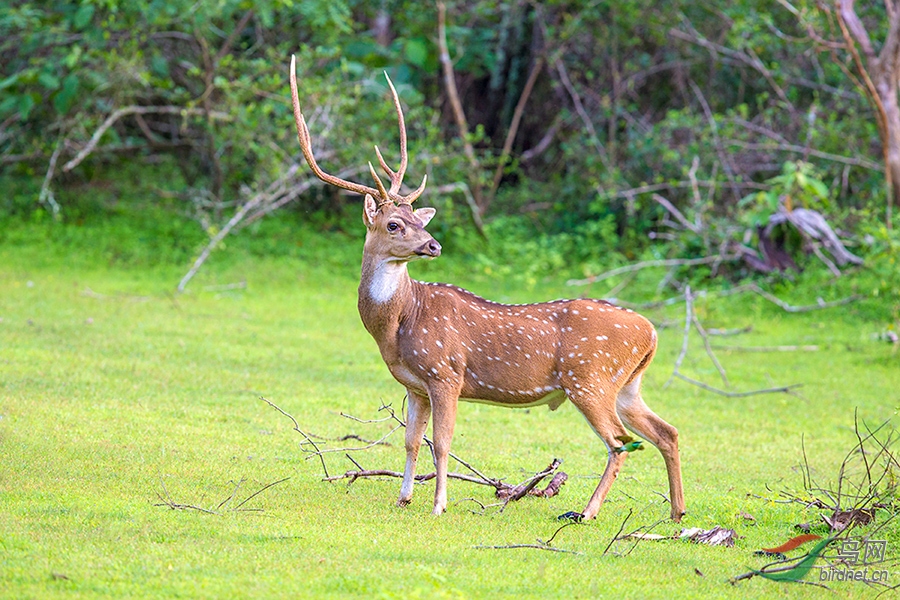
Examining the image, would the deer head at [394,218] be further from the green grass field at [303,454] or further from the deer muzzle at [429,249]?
the green grass field at [303,454]

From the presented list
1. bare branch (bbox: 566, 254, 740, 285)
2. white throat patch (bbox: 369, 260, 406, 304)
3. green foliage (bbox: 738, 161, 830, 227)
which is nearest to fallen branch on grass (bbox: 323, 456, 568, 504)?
white throat patch (bbox: 369, 260, 406, 304)

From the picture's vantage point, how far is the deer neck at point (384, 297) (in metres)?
6.84

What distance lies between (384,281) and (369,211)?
455 millimetres

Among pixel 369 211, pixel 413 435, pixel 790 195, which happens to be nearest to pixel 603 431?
pixel 413 435

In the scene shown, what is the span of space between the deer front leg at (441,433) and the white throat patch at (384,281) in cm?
66

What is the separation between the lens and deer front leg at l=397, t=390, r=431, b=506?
22.4 feet

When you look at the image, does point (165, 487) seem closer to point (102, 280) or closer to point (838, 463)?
point (838, 463)

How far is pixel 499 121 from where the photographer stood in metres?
19.9

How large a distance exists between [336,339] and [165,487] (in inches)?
241

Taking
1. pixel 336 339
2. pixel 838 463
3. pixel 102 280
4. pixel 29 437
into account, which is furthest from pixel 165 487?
pixel 102 280

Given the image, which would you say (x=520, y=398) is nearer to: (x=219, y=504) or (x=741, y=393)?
(x=219, y=504)

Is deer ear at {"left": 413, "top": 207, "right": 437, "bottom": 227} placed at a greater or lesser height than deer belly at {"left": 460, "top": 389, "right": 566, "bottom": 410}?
greater

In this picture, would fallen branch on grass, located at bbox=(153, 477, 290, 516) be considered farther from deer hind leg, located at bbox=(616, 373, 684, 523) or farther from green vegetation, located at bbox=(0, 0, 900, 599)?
deer hind leg, located at bbox=(616, 373, 684, 523)

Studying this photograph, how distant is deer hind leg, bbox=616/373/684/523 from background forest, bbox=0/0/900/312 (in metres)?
7.40
